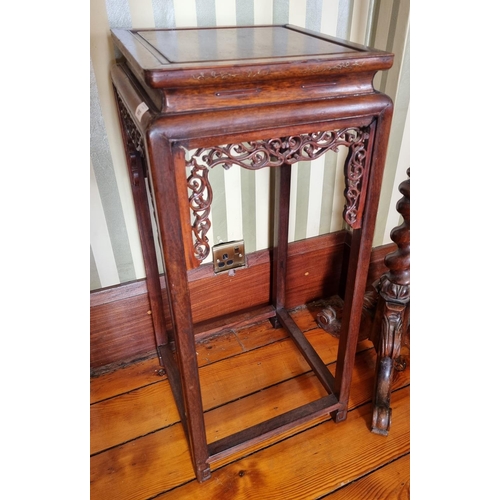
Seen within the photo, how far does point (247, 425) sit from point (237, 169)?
704 mm

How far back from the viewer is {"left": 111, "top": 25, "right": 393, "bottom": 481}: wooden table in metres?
0.60

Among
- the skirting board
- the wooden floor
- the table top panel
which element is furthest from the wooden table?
the skirting board

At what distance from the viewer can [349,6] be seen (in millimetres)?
1072

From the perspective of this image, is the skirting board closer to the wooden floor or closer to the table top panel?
the wooden floor

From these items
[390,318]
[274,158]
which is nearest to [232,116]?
[274,158]

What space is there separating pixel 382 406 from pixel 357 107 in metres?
0.78

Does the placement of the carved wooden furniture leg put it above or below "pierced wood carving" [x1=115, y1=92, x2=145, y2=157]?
below

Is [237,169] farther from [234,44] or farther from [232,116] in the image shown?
[232,116]

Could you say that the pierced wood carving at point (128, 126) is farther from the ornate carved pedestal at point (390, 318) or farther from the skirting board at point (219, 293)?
the ornate carved pedestal at point (390, 318)

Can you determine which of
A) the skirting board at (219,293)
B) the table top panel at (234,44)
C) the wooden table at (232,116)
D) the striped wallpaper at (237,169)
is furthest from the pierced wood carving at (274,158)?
the skirting board at (219,293)

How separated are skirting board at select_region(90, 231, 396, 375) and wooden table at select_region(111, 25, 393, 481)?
1.50ft

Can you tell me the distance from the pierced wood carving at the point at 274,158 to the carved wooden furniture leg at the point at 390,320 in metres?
0.36

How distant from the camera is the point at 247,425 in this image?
1.12 m

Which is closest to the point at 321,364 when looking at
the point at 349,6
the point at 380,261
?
the point at 380,261
